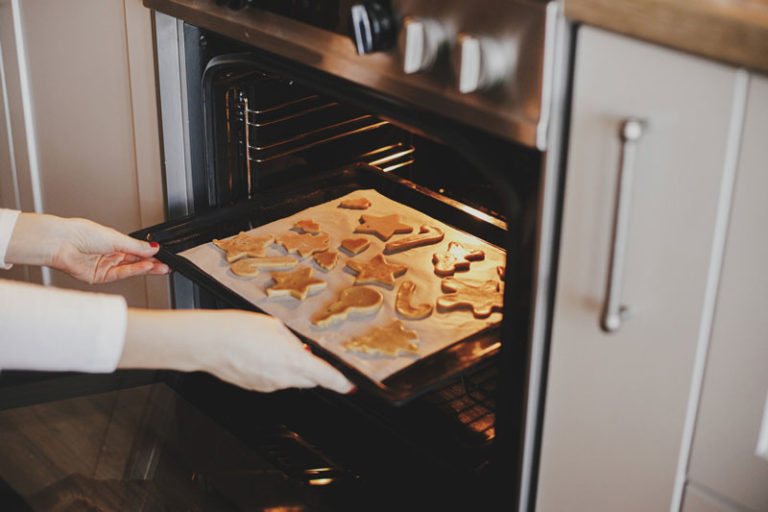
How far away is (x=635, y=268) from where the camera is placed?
0.85 metres

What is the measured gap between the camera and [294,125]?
149 centimetres

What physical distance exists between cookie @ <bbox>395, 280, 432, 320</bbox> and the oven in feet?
0.36

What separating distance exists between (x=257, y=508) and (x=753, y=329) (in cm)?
81

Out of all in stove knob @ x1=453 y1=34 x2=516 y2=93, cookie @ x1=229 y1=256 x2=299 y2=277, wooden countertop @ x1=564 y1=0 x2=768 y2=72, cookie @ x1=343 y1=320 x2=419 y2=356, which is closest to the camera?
wooden countertop @ x1=564 y1=0 x2=768 y2=72

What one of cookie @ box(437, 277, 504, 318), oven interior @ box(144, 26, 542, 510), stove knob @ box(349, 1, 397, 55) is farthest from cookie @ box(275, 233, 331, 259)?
stove knob @ box(349, 1, 397, 55)

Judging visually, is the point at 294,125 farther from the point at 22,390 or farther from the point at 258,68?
the point at 22,390

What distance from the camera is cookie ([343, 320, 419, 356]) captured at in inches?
43.8

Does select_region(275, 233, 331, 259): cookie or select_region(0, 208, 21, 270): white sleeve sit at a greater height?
select_region(0, 208, 21, 270): white sleeve

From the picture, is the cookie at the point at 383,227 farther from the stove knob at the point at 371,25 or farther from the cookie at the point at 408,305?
the stove knob at the point at 371,25

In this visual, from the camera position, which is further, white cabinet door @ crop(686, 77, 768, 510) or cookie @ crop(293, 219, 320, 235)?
cookie @ crop(293, 219, 320, 235)

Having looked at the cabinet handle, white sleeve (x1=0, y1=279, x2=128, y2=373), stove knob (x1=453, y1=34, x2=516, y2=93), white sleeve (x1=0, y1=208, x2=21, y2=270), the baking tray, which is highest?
stove knob (x1=453, y1=34, x2=516, y2=93)

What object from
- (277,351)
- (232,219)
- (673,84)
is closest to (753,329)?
(673,84)

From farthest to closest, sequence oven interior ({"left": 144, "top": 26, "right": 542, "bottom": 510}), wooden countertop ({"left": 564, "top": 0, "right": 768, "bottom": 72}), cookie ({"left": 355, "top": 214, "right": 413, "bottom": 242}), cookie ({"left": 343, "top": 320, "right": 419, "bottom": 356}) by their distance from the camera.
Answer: cookie ({"left": 355, "top": 214, "right": 413, "bottom": 242}) → cookie ({"left": 343, "top": 320, "right": 419, "bottom": 356}) → oven interior ({"left": 144, "top": 26, "right": 542, "bottom": 510}) → wooden countertop ({"left": 564, "top": 0, "right": 768, "bottom": 72})

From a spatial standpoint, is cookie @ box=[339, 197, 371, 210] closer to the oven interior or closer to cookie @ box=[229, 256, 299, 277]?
the oven interior
